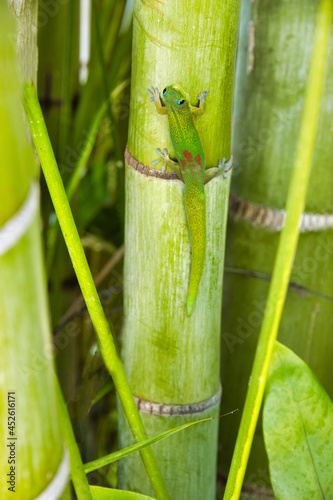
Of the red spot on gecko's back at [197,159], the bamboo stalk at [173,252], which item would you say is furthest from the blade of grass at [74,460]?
the red spot on gecko's back at [197,159]

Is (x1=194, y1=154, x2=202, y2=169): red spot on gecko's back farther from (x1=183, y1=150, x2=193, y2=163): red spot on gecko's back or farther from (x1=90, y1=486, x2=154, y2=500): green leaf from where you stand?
(x1=90, y1=486, x2=154, y2=500): green leaf

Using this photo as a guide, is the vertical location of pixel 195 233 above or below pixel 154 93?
below

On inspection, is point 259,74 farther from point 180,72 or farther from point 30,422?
point 30,422

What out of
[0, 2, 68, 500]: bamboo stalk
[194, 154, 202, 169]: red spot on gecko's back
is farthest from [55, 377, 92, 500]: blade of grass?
[194, 154, 202, 169]: red spot on gecko's back

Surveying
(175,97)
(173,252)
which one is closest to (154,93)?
(175,97)

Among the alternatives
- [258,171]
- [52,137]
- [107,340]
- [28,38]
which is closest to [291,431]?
[107,340]

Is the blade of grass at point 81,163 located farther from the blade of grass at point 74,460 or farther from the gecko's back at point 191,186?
the blade of grass at point 74,460

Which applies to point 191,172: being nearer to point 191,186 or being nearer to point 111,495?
point 191,186
